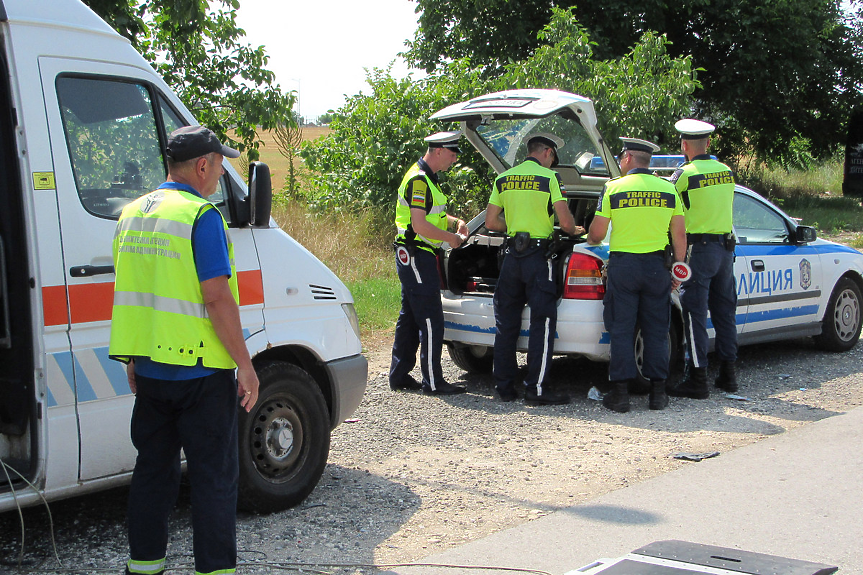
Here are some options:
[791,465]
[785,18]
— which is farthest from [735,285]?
[785,18]

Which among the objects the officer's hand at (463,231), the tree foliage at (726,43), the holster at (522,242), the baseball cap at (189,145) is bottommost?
the holster at (522,242)

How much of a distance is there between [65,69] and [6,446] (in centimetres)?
166

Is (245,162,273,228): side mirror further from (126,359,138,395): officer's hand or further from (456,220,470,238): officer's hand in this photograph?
(456,220,470,238): officer's hand

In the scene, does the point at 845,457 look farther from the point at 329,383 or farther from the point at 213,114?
the point at 213,114

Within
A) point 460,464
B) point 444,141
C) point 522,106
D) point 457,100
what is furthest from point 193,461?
point 457,100

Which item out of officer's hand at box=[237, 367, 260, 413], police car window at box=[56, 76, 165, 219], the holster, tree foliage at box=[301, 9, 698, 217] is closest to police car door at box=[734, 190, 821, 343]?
the holster

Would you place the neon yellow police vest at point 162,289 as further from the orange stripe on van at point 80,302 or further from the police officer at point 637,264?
the police officer at point 637,264

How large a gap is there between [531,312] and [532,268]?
337 mm

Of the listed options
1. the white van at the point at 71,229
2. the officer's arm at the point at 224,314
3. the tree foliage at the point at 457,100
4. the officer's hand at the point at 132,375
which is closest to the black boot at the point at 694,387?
the white van at the point at 71,229

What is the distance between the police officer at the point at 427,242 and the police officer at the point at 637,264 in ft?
3.91

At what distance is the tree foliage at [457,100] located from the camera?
1291 cm

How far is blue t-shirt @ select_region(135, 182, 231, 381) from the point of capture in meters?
3.28

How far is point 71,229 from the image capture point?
3.90 m

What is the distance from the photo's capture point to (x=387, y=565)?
13.3 feet
